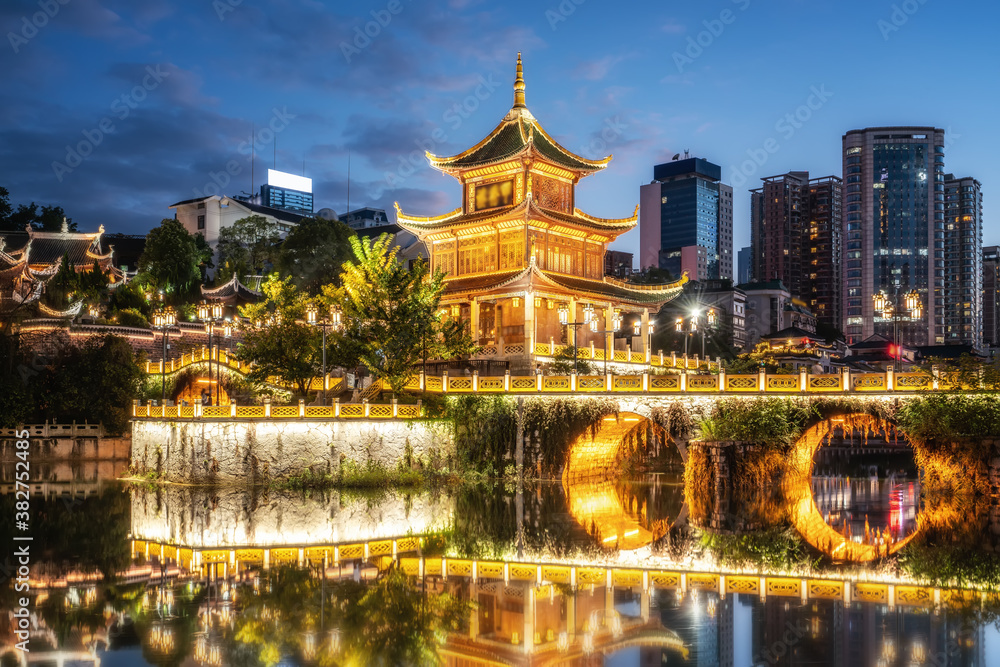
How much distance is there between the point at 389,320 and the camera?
38438 millimetres

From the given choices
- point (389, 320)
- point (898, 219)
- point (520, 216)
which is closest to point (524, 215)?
point (520, 216)

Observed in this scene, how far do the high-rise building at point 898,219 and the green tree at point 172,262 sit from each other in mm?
93007

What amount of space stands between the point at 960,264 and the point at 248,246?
9983cm

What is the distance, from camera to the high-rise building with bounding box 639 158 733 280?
7126 inches

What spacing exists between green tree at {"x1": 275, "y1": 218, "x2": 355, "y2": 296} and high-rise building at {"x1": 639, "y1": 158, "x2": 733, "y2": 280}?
11067 cm

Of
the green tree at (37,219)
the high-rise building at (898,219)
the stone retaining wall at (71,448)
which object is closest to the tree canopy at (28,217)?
the green tree at (37,219)

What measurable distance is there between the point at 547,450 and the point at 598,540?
1218cm

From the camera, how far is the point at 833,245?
15425 centimetres

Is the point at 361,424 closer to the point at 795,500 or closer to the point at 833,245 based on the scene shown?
the point at 795,500

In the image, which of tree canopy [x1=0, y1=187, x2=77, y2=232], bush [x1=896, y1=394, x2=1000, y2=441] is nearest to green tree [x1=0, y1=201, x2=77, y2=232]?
tree canopy [x1=0, y1=187, x2=77, y2=232]

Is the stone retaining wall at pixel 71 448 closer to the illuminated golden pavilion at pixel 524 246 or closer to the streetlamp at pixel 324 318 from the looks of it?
the streetlamp at pixel 324 318

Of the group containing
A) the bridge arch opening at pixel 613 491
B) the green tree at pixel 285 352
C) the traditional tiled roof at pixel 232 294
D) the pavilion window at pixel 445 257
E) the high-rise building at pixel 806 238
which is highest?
the high-rise building at pixel 806 238

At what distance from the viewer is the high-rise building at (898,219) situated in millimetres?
129000

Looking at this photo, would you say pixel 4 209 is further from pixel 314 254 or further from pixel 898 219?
pixel 898 219
